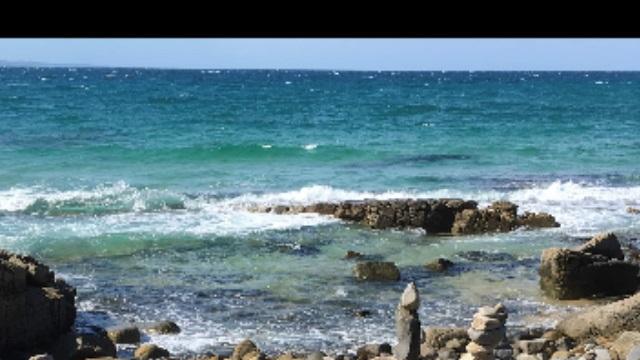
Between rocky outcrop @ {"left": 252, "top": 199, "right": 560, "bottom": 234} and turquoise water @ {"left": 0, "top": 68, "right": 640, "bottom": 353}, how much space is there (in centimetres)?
46

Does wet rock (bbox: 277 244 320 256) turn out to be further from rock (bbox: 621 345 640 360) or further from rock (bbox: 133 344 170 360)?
rock (bbox: 621 345 640 360)

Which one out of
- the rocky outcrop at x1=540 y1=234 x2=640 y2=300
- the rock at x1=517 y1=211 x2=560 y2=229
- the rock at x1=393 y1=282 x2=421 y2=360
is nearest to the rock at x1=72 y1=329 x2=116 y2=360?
the rock at x1=393 y1=282 x2=421 y2=360

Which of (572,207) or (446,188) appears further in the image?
(446,188)

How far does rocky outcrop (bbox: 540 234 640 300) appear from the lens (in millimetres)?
17859

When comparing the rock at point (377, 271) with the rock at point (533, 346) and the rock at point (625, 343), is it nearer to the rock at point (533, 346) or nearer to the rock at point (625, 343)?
the rock at point (533, 346)

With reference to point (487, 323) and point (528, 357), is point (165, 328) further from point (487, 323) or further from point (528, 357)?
point (487, 323)

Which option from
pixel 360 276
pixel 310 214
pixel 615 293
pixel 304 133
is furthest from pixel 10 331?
pixel 304 133

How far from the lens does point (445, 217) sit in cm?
2508

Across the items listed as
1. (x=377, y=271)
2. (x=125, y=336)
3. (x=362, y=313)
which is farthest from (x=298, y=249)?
(x=125, y=336)

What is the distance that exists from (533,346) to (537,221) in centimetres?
1138

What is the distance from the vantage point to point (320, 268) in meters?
20.5
